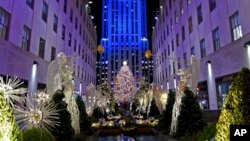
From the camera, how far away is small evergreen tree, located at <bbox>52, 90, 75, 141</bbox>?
9883mm

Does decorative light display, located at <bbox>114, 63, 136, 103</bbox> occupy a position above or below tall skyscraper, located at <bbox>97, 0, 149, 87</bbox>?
below

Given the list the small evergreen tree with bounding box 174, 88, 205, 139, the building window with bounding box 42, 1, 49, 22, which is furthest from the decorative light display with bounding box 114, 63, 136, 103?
the small evergreen tree with bounding box 174, 88, 205, 139

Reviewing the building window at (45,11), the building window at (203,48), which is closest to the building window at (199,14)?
the building window at (203,48)

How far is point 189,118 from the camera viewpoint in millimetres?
11758

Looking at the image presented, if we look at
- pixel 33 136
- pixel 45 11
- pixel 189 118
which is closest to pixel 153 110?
pixel 189 118

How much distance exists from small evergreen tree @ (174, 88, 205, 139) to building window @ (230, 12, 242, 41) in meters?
7.99

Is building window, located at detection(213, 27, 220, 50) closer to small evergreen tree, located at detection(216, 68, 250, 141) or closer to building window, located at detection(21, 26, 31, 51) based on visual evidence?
small evergreen tree, located at detection(216, 68, 250, 141)

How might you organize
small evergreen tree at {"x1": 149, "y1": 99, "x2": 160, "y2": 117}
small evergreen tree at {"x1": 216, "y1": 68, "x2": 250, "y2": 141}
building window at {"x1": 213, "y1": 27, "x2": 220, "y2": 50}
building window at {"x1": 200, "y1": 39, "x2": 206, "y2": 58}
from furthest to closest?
small evergreen tree at {"x1": 149, "y1": 99, "x2": 160, "y2": 117}, building window at {"x1": 200, "y1": 39, "x2": 206, "y2": 58}, building window at {"x1": 213, "y1": 27, "x2": 220, "y2": 50}, small evergreen tree at {"x1": 216, "y1": 68, "x2": 250, "y2": 141}

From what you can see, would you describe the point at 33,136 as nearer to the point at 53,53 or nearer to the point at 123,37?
the point at 53,53

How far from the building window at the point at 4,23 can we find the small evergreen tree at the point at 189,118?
13384mm

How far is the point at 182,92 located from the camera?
1309 centimetres

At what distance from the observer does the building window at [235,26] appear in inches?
657

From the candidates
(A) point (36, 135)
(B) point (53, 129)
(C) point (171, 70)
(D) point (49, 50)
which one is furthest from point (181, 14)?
(A) point (36, 135)

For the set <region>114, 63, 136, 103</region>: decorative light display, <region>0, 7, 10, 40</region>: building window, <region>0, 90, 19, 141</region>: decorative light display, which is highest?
<region>0, 7, 10, 40</region>: building window
